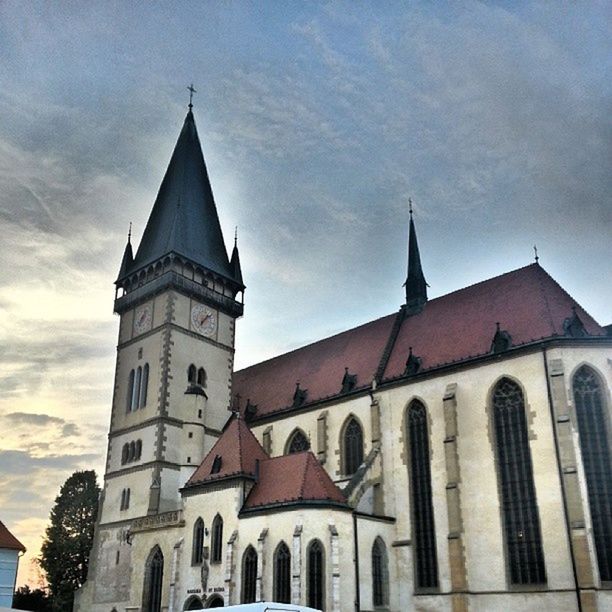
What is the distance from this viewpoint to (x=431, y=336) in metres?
36.9

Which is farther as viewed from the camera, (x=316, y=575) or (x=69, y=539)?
(x=69, y=539)

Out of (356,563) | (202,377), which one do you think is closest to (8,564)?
(202,377)

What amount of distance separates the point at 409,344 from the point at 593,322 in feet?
30.6

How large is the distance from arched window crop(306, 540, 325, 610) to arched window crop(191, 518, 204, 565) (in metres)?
6.41

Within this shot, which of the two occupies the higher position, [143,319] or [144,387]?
[143,319]

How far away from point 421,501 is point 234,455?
9.12 m

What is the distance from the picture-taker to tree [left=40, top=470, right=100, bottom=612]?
52062 millimetres

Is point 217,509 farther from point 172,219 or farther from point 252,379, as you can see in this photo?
point 172,219

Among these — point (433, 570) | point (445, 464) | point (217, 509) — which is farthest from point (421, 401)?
point (217, 509)

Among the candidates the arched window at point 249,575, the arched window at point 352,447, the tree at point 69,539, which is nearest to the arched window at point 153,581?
the arched window at point 249,575

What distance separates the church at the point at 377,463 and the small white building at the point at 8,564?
602cm

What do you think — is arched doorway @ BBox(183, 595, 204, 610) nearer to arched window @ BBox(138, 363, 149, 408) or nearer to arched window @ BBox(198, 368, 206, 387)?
arched window @ BBox(138, 363, 149, 408)

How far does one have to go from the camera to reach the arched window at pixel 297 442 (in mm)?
39344

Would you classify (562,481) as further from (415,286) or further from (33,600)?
(33,600)
